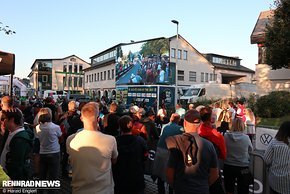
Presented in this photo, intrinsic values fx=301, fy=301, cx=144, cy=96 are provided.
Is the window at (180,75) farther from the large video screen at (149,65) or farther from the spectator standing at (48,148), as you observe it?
the spectator standing at (48,148)

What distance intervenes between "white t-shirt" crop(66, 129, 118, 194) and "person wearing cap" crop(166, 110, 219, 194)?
756 mm

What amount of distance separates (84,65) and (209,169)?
3223 inches

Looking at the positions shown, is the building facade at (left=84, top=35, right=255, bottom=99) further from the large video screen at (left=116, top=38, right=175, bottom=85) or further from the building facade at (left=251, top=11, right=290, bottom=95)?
the building facade at (left=251, top=11, right=290, bottom=95)

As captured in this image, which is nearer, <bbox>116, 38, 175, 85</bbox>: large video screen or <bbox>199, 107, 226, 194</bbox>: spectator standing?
<bbox>199, 107, 226, 194</bbox>: spectator standing

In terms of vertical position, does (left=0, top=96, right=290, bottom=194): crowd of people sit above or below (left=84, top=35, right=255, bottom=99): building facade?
below

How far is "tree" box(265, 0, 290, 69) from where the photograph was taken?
2153cm

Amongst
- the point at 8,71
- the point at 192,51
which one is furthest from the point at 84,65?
the point at 8,71

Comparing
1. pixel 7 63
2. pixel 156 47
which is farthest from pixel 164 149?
pixel 156 47

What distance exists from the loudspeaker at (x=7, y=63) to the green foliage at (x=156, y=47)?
3334 cm

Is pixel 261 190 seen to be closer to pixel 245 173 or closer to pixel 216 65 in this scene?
pixel 245 173

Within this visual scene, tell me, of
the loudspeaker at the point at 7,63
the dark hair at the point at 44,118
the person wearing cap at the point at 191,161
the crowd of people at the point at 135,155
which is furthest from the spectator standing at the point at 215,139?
the loudspeaker at the point at 7,63

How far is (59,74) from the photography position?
8200 cm

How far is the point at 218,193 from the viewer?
4.70 meters

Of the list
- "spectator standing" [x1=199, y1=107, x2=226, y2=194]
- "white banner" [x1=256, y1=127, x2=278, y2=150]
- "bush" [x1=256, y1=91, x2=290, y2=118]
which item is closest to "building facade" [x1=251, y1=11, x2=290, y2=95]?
Answer: "bush" [x1=256, y1=91, x2=290, y2=118]
